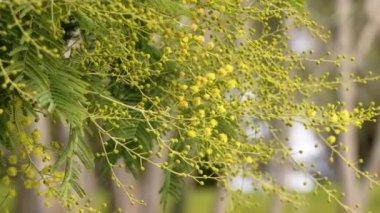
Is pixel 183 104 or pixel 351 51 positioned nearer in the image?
pixel 183 104

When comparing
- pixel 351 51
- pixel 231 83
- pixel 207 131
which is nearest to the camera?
pixel 207 131

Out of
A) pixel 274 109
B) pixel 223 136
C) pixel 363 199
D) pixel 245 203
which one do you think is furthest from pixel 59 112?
pixel 363 199

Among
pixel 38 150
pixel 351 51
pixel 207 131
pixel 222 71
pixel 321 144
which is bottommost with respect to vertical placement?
pixel 321 144

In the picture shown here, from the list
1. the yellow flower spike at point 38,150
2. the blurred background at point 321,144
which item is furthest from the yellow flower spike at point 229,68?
the blurred background at point 321,144

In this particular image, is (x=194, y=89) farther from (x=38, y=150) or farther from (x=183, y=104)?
(x=38, y=150)

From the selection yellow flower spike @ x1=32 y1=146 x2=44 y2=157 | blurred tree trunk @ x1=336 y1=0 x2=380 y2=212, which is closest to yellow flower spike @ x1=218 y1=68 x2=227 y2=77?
yellow flower spike @ x1=32 y1=146 x2=44 y2=157

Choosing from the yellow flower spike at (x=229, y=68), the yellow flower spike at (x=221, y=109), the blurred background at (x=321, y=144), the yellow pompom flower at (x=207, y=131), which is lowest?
the blurred background at (x=321, y=144)

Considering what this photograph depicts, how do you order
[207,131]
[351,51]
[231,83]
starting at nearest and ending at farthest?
[207,131]
[231,83]
[351,51]

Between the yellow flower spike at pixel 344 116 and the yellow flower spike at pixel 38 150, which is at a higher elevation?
the yellow flower spike at pixel 344 116

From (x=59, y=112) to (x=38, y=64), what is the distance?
0.38ft

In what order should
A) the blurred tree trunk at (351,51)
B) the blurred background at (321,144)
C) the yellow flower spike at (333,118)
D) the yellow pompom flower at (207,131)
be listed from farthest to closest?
1. the blurred tree trunk at (351,51)
2. the blurred background at (321,144)
3. the yellow flower spike at (333,118)
4. the yellow pompom flower at (207,131)

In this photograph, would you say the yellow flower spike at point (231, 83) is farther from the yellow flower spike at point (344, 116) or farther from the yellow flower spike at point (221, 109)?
the yellow flower spike at point (344, 116)

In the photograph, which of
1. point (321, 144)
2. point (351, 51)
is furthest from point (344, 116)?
point (351, 51)

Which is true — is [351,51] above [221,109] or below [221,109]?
below
